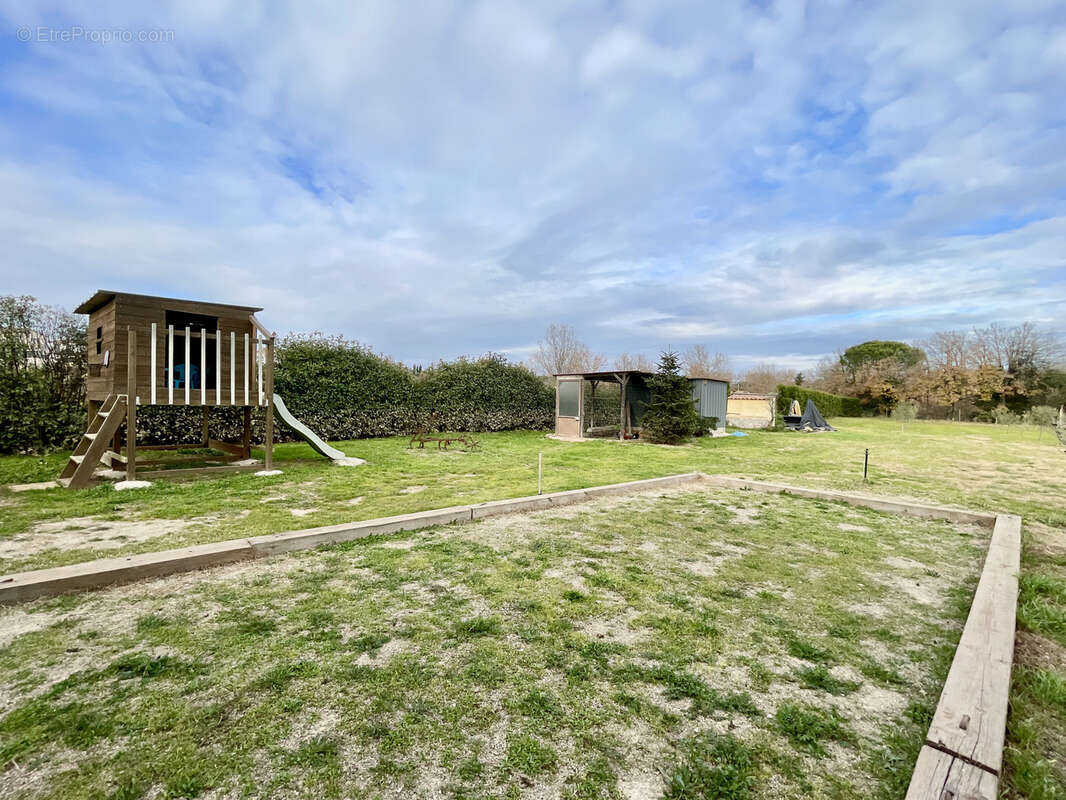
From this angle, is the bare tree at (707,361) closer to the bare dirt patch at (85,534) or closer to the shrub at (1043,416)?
the shrub at (1043,416)

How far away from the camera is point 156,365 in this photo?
22.1 ft

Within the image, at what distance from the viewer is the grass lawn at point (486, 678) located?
1518 millimetres

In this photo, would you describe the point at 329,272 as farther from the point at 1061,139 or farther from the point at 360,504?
the point at 1061,139

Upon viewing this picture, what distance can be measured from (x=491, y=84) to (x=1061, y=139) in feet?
38.0

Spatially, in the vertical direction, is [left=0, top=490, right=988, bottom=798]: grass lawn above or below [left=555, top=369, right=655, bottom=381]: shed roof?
below

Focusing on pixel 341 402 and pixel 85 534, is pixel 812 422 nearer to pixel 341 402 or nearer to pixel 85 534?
pixel 341 402

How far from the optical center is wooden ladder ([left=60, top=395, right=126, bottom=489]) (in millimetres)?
5965

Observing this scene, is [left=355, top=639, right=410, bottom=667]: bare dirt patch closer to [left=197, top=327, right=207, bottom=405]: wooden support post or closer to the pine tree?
[left=197, top=327, right=207, bottom=405]: wooden support post

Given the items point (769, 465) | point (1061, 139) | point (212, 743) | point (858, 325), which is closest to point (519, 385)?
point (769, 465)

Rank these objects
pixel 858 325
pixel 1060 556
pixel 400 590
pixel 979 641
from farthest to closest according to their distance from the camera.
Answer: pixel 858 325 → pixel 1060 556 → pixel 400 590 → pixel 979 641

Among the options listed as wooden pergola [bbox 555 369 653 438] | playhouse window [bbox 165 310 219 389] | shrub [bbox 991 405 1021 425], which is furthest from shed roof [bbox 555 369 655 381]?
shrub [bbox 991 405 1021 425]

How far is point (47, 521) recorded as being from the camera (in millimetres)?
4449

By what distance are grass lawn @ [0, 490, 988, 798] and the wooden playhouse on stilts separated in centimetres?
471

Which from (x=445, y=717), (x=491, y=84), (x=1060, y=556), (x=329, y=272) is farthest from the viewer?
(x=329, y=272)
